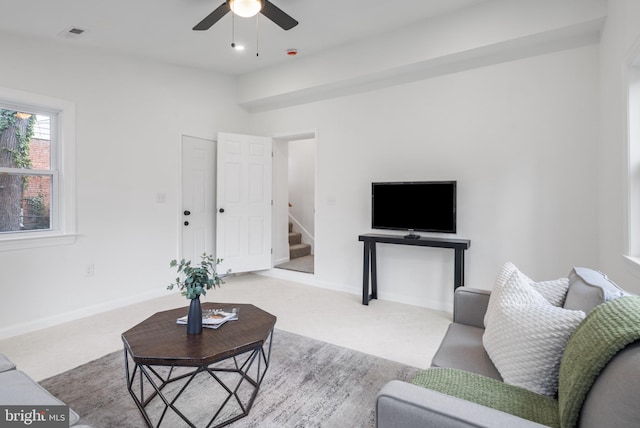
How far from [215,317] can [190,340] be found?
27cm

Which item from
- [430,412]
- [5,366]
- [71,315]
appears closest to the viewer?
[430,412]

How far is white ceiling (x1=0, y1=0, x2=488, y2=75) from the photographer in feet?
9.39

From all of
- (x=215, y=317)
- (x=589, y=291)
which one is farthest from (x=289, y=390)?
(x=589, y=291)

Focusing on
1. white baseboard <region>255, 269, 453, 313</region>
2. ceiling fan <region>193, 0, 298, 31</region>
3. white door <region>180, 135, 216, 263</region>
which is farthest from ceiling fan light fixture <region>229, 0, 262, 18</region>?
white baseboard <region>255, 269, 453, 313</region>

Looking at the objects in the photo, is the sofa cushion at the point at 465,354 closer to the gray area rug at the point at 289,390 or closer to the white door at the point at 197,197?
the gray area rug at the point at 289,390

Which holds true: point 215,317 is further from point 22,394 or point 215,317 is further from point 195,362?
point 22,394

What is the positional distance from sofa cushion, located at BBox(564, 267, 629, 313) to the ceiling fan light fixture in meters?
2.55

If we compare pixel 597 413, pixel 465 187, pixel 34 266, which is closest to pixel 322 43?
pixel 465 187

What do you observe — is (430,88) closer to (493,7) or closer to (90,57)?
(493,7)

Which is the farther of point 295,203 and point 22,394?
point 295,203

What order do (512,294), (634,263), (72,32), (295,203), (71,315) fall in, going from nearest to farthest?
(512,294) < (634,263) < (72,32) < (71,315) < (295,203)

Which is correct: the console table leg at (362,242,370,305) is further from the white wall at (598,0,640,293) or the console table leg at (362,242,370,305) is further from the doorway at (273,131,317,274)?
the white wall at (598,0,640,293)

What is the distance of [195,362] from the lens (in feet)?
5.06

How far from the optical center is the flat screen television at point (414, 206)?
11.4ft
